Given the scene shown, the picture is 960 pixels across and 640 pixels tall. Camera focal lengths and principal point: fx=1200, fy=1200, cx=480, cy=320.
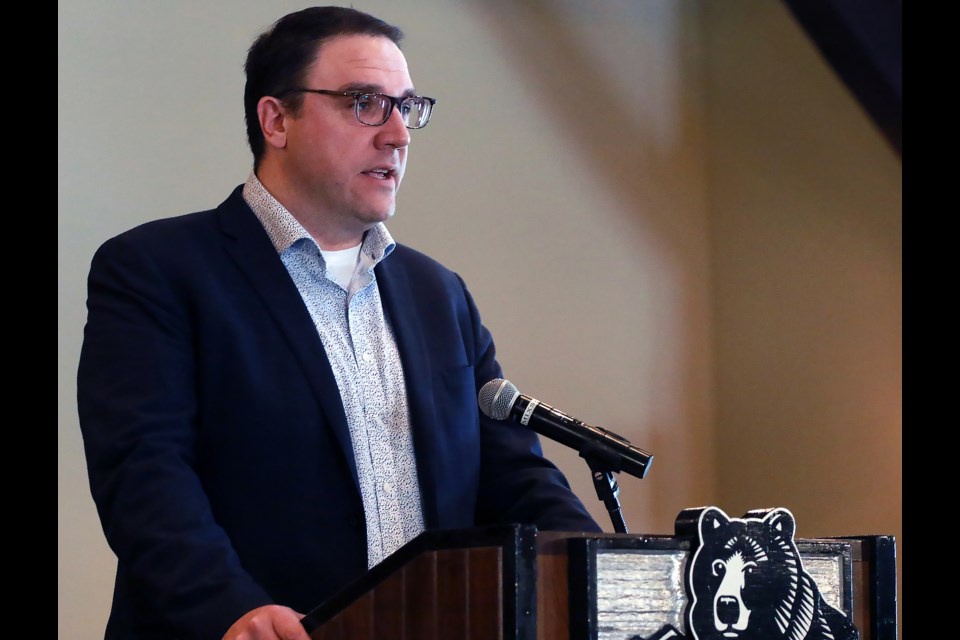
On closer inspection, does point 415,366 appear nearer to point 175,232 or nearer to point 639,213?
point 175,232

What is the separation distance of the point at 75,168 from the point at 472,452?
1651mm

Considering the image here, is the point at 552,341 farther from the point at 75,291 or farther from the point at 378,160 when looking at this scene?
the point at 378,160

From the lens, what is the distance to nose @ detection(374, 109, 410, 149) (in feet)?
7.73

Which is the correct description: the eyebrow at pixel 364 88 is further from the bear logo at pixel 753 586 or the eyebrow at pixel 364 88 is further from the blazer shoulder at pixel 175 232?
the bear logo at pixel 753 586

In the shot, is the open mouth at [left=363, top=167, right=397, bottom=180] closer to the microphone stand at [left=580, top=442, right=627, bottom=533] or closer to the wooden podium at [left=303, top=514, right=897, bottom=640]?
the microphone stand at [left=580, top=442, right=627, bottom=533]

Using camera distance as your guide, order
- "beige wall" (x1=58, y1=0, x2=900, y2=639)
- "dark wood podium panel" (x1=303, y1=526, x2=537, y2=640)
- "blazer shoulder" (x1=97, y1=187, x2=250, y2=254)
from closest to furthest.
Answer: "dark wood podium panel" (x1=303, y1=526, x2=537, y2=640) < "blazer shoulder" (x1=97, y1=187, x2=250, y2=254) < "beige wall" (x1=58, y1=0, x2=900, y2=639)

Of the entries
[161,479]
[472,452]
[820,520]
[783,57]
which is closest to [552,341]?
[820,520]

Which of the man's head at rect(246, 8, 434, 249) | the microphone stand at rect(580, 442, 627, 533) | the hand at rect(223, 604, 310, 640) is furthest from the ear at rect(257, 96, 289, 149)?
the hand at rect(223, 604, 310, 640)

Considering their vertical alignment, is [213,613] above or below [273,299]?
below

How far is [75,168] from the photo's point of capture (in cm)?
333

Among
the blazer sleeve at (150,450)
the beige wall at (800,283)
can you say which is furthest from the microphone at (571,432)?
the beige wall at (800,283)
